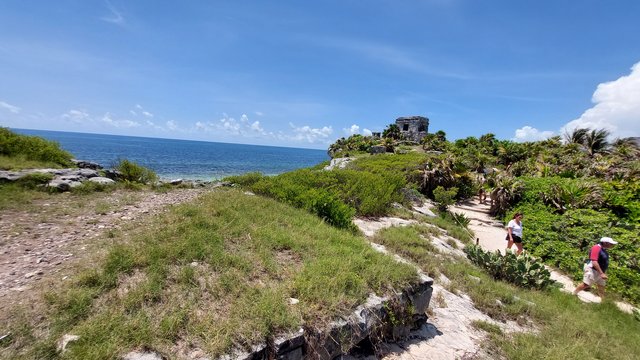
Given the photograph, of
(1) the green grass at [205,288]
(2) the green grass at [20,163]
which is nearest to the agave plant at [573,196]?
(1) the green grass at [205,288]

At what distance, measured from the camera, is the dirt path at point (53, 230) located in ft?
11.6

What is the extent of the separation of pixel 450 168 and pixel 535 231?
844 centimetres

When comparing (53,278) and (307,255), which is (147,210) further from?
(307,255)

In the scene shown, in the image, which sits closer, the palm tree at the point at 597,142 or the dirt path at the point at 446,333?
the dirt path at the point at 446,333

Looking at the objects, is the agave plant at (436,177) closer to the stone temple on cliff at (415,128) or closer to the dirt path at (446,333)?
the dirt path at (446,333)

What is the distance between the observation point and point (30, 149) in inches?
447

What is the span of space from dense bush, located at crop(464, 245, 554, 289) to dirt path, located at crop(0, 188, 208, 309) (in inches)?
328

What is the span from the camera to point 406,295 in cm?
440

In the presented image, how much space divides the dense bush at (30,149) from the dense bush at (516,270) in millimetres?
15564

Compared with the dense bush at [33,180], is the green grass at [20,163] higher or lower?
higher

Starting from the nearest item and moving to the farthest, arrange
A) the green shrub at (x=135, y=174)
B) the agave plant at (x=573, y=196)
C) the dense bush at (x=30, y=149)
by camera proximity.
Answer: the dense bush at (x=30, y=149) → the green shrub at (x=135, y=174) → the agave plant at (x=573, y=196)

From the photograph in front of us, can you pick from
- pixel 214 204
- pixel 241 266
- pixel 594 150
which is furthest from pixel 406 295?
pixel 594 150

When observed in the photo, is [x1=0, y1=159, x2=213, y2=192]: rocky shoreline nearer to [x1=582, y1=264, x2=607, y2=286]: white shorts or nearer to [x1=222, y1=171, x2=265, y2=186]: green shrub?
[x1=222, y1=171, x2=265, y2=186]: green shrub

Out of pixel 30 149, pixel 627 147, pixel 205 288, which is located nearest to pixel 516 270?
pixel 205 288
